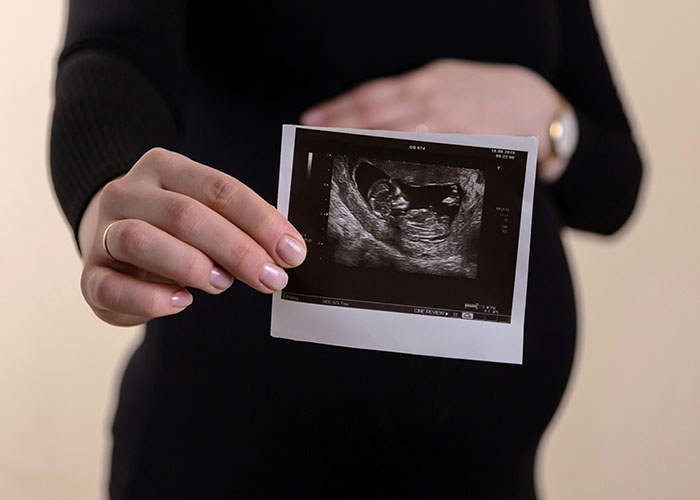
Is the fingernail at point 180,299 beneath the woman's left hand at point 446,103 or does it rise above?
beneath

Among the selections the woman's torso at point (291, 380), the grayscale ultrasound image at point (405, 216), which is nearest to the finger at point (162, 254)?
the grayscale ultrasound image at point (405, 216)

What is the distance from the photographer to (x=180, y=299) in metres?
0.52

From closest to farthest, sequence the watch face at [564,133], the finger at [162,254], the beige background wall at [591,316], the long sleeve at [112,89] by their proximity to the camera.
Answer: the finger at [162,254]
the long sleeve at [112,89]
the watch face at [564,133]
the beige background wall at [591,316]

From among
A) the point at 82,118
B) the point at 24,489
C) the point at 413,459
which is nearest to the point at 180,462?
the point at 413,459

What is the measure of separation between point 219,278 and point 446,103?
0.33m

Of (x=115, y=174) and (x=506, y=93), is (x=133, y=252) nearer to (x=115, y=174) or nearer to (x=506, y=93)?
(x=115, y=174)

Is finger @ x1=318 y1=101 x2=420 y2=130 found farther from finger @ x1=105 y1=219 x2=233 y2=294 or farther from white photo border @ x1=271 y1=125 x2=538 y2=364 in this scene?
finger @ x1=105 y1=219 x2=233 y2=294

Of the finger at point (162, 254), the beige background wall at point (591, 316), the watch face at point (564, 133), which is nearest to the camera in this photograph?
the finger at point (162, 254)

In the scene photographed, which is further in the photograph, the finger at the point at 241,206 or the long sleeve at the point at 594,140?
the long sleeve at the point at 594,140


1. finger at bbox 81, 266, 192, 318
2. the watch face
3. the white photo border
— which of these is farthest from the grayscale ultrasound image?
the watch face

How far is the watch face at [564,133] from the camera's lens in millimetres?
840

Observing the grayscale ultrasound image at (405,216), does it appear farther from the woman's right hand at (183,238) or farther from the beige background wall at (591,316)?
the beige background wall at (591,316)

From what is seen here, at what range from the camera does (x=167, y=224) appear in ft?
1.65

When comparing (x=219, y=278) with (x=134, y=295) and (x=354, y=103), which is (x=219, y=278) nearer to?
(x=134, y=295)
